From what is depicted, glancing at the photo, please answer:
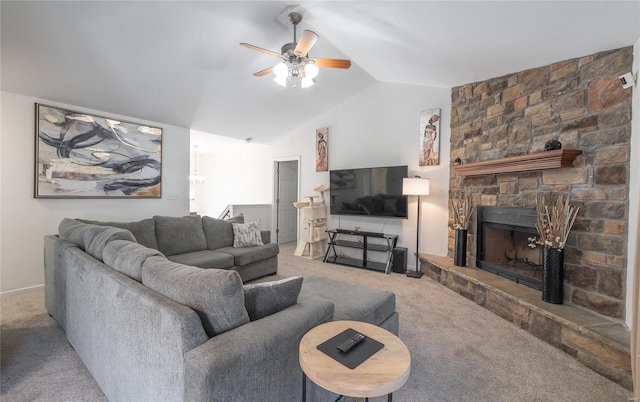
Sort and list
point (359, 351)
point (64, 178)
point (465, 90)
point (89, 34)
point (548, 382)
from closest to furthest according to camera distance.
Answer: point (359, 351)
point (548, 382)
point (89, 34)
point (64, 178)
point (465, 90)

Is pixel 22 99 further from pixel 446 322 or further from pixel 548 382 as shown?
pixel 548 382

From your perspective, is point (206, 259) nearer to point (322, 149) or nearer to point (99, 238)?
point (99, 238)

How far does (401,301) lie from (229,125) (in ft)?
13.5

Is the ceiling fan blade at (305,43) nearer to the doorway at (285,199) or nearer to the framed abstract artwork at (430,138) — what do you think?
the framed abstract artwork at (430,138)

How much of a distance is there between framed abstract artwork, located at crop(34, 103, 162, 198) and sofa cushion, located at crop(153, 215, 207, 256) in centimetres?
100

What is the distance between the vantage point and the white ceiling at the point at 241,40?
214 cm

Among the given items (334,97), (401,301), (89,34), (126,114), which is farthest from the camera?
(334,97)

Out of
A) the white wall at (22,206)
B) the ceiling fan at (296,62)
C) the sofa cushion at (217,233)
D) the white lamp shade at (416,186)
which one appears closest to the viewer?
the ceiling fan at (296,62)

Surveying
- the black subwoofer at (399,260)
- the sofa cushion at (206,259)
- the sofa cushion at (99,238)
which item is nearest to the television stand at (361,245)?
the black subwoofer at (399,260)

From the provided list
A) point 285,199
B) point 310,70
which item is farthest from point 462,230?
point 285,199

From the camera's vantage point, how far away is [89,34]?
254 cm

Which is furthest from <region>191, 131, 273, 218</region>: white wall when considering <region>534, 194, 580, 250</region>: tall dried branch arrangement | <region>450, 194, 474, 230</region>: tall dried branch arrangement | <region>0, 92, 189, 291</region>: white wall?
<region>534, 194, 580, 250</region>: tall dried branch arrangement

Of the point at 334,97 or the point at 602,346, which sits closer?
the point at 602,346

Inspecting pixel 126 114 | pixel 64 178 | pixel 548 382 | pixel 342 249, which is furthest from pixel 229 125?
pixel 548 382
